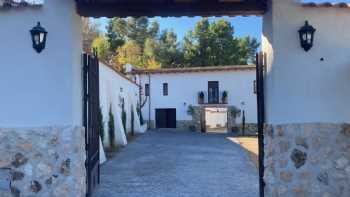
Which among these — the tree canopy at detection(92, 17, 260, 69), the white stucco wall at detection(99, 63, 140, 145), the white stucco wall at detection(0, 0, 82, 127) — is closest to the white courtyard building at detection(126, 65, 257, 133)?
the tree canopy at detection(92, 17, 260, 69)

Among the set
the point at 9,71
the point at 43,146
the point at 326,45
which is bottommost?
the point at 43,146

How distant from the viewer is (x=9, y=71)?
18.2 feet

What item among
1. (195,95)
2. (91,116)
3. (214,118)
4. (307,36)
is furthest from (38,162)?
(214,118)

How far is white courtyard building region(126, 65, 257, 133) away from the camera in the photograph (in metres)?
28.9

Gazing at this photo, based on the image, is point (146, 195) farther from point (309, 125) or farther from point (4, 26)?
point (4, 26)

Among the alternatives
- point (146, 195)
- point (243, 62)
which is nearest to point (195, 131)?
point (243, 62)

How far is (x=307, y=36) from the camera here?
5.42m

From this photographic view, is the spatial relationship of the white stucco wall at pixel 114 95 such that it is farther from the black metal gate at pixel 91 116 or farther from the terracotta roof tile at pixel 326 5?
the terracotta roof tile at pixel 326 5

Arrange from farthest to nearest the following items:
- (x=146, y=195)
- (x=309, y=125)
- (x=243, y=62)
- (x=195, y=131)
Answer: (x=243, y=62) → (x=195, y=131) → (x=146, y=195) → (x=309, y=125)

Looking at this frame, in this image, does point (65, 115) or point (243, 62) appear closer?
point (65, 115)

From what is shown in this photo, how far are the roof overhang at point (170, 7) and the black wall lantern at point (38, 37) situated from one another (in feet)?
2.19

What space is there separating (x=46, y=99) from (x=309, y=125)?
3.84 meters

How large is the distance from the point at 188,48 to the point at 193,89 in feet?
32.7

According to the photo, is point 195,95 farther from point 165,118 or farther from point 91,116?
point 91,116
